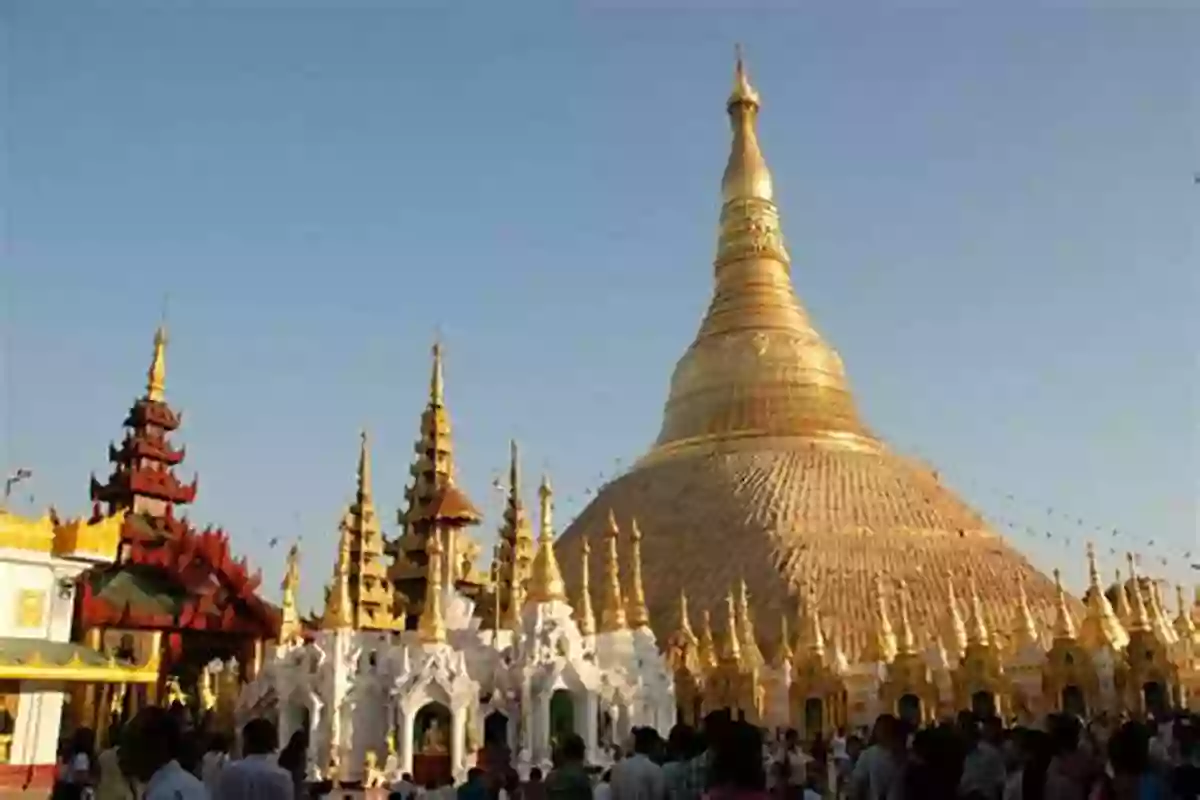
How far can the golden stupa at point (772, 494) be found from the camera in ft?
139

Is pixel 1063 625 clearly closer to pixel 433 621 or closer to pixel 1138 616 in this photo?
pixel 1138 616

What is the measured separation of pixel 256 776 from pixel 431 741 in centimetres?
1991

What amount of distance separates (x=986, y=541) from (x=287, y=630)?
27.2 meters

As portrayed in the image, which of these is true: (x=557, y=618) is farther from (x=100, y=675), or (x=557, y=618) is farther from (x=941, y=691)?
(x=941, y=691)

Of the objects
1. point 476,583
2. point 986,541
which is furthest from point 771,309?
point 476,583

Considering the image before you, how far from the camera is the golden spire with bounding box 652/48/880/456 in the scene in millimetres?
50969

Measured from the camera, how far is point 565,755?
8.09 m

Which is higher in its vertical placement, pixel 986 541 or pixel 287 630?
pixel 986 541

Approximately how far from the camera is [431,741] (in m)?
25.6

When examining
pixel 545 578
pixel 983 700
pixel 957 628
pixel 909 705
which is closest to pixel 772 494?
pixel 957 628

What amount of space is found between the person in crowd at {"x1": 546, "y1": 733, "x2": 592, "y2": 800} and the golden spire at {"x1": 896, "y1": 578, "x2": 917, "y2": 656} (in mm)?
28791

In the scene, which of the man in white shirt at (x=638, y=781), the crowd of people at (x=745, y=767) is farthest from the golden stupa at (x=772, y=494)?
the man in white shirt at (x=638, y=781)

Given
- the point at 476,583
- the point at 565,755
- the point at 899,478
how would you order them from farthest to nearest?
the point at 899,478 < the point at 476,583 < the point at 565,755

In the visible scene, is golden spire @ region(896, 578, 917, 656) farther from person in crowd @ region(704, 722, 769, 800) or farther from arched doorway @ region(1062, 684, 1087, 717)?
person in crowd @ region(704, 722, 769, 800)
